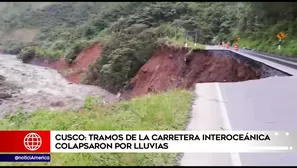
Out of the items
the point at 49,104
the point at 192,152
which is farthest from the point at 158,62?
the point at 192,152

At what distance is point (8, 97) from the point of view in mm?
15508

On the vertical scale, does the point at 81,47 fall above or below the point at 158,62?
above

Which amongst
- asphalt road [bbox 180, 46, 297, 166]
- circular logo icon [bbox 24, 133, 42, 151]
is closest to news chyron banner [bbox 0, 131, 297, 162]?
circular logo icon [bbox 24, 133, 42, 151]

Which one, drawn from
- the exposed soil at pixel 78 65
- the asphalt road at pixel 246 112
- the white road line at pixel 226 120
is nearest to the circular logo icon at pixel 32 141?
the asphalt road at pixel 246 112

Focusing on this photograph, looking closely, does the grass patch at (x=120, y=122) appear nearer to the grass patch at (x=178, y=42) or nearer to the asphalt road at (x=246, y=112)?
the asphalt road at (x=246, y=112)

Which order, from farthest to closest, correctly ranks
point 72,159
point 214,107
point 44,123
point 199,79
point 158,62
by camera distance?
point 158,62, point 199,79, point 214,107, point 44,123, point 72,159

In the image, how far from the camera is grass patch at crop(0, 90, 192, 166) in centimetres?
409

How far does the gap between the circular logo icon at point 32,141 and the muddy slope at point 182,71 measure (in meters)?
11.3

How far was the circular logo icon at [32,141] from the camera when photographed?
3.74 m

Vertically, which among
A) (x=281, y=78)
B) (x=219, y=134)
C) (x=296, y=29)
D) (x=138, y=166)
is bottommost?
(x=138, y=166)

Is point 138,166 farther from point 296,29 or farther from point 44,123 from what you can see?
point 296,29

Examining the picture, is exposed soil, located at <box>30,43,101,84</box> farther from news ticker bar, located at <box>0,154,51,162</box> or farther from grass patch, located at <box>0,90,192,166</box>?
news ticker bar, located at <box>0,154,51,162</box>

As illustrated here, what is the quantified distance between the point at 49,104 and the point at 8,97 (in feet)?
6.68

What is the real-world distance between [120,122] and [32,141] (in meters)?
1.94
